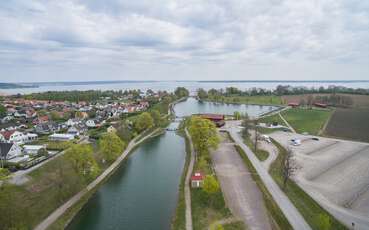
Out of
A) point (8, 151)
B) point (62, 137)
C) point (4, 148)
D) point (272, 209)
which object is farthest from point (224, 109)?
point (272, 209)

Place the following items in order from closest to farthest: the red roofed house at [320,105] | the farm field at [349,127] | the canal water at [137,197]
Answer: the canal water at [137,197] < the farm field at [349,127] < the red roofed house at [320,105]

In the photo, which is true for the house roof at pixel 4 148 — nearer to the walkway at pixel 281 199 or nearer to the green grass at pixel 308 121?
the walkway at pixel 281 199

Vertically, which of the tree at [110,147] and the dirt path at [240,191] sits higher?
the tree at [110,147]

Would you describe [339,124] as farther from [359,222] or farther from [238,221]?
[238,221]

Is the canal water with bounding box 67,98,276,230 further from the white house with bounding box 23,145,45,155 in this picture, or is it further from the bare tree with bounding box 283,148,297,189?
the white house with bounding box 23,145,45,155

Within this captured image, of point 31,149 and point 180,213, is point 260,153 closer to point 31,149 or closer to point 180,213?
point 180,213

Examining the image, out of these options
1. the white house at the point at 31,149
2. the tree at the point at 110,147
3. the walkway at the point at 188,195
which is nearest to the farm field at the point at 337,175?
the walkway at the point at 188,195

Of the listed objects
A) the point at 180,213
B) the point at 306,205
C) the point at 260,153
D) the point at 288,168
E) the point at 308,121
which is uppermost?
the point at 308,121
